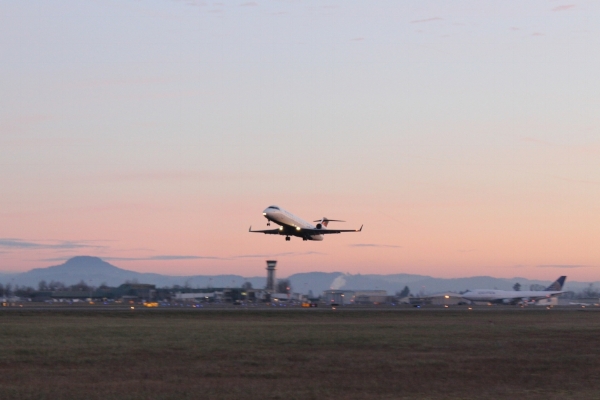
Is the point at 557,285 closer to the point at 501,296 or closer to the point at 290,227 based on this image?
the point at 501,296

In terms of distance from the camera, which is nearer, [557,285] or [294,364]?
[294,364]

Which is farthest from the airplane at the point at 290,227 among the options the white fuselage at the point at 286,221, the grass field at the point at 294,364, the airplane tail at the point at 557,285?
the airplane tail at the point at 557,285

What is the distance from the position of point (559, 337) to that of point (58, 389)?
38.6m

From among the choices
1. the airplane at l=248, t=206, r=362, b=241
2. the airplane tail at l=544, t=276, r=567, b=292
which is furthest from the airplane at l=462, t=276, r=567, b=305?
the airplane at l=248, t=206, r=362, b=241

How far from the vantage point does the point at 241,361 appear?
35594 millimetres

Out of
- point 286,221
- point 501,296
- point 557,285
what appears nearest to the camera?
point 286,221

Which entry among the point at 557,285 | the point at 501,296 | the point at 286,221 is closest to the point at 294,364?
the point at 286,221

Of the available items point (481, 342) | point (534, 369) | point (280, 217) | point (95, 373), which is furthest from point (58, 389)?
point (280, 217)

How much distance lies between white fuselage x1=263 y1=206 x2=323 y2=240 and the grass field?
3053 cm

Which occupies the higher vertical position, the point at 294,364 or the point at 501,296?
the point at 501,296

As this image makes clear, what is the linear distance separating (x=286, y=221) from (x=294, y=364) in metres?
53.9

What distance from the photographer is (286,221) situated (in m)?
88.3

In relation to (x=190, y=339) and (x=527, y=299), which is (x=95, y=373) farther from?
(x=527, y=299)

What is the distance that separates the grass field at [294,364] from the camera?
26.5 m
